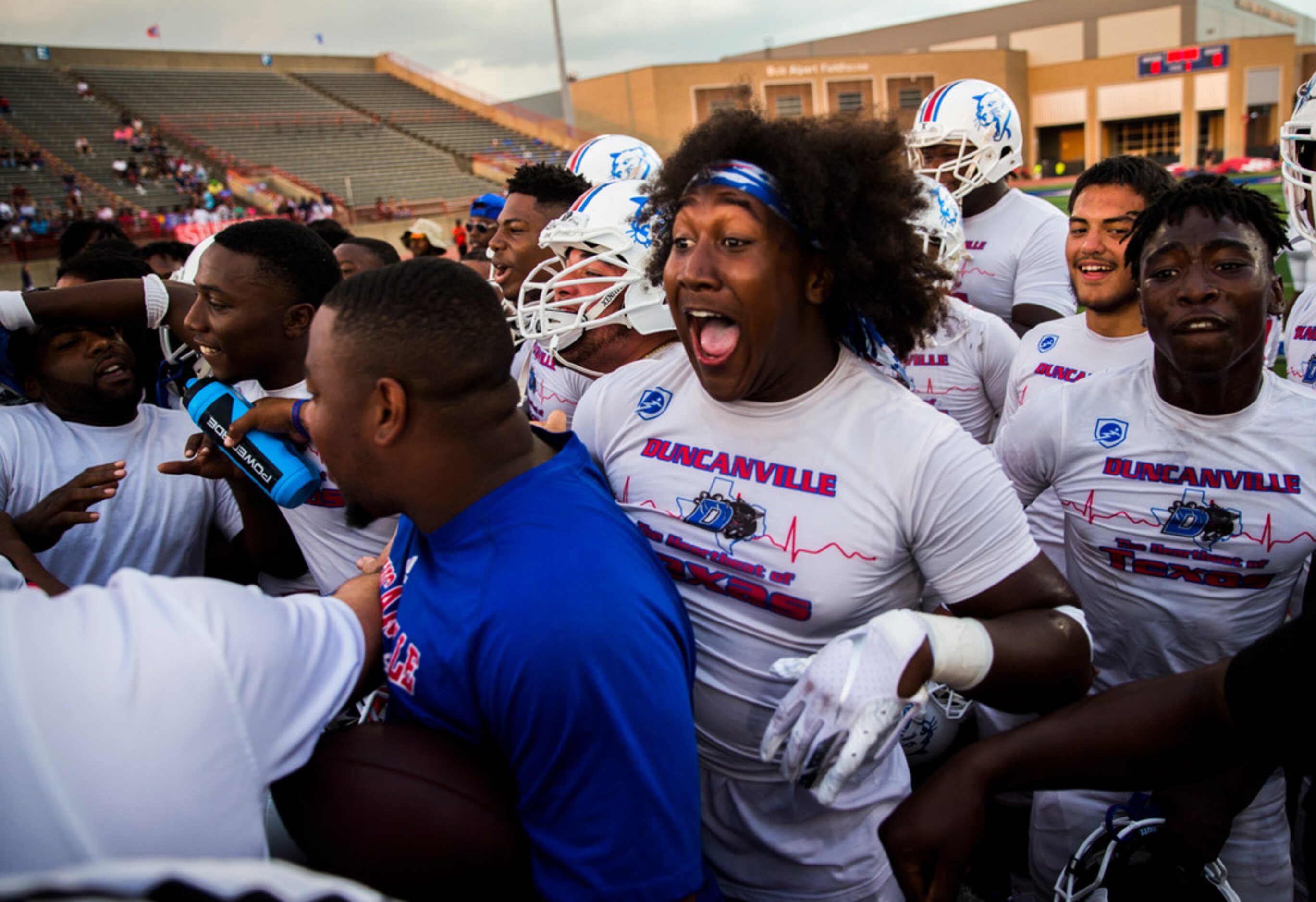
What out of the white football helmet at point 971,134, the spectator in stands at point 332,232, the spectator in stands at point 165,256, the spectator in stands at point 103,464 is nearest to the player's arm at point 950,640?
the spectator in stands at point 103,464

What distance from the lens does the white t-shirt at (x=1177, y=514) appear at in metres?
2.19

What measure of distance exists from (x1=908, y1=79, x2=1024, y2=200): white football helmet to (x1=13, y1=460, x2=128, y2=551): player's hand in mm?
4015

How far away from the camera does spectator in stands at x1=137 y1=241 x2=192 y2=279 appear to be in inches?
249

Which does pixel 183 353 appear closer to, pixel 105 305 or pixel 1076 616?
pixel 105 305

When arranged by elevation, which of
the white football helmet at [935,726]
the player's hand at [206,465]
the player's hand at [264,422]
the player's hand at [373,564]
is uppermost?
the player's hand at [264,422]

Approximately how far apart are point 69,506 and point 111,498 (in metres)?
0.19

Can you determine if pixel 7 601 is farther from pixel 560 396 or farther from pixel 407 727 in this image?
pixel 560 396

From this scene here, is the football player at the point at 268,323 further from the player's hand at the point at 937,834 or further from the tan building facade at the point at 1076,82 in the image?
the tan building facade at the point at 1076,82

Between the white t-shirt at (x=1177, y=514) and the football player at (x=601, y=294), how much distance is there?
1278 millimetres

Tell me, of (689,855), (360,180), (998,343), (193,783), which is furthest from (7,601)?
(360,180)

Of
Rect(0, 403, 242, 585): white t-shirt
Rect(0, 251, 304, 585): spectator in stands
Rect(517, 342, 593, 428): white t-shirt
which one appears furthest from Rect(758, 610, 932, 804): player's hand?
Rect(0, 403, 242, 585): white t-shirt

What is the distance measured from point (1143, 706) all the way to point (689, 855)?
837 millimetres

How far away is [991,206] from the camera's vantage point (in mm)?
4895

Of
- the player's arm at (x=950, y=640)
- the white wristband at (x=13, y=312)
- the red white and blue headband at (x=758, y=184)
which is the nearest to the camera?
the player's arm at (x=950, y=640)
